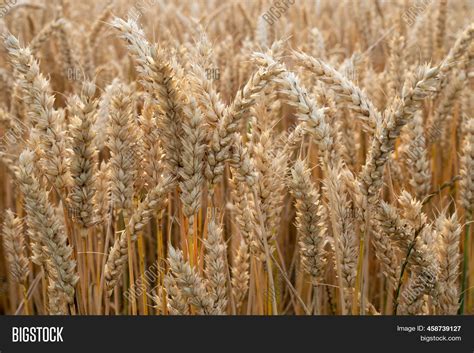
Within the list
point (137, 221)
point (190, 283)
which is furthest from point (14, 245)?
point (190, 283)

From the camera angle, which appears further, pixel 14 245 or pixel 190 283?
pixel 14 245

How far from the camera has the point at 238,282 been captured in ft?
5.88

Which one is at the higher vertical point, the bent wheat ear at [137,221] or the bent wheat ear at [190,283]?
the bent wheat ear at [137,221]

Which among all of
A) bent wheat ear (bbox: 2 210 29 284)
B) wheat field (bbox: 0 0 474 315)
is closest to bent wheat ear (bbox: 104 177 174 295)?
wheat field (bbox: 0 0 474 315)

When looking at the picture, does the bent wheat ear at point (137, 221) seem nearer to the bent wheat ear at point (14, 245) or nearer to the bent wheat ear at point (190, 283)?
the bent wheat ear at point (190, 283)

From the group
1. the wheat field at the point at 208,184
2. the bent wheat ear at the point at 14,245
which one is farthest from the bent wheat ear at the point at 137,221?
the bent wheat ear at the point at 14,245

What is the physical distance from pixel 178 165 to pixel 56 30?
5.70 feet

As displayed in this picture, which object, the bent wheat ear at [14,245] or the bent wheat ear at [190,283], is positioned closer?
the bent wheat ear at [190,283]

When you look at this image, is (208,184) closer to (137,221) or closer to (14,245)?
(137,221)

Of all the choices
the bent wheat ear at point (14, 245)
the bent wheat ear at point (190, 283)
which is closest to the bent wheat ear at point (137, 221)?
the bent wheat ear at point (190, 283)

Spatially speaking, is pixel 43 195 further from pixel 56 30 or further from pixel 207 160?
pixel 56 30

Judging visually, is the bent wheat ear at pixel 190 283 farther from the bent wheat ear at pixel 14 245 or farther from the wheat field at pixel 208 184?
the bent wheat ear at pixel 14 245
